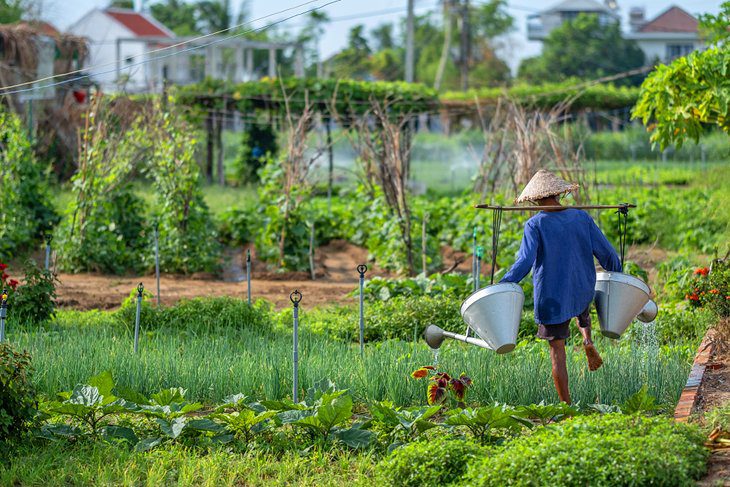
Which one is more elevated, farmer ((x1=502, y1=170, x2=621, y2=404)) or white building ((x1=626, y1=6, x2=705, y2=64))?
white building ((x1=626, y1=6, x2=705, y2=64))

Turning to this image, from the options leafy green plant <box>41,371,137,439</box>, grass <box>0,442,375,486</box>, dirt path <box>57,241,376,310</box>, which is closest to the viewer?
grass <box>0,442,375,486</box>

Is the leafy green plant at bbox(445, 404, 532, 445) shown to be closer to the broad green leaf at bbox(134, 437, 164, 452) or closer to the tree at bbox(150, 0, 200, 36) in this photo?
the broad green leaf at bbox(134, 437, 164, 452)

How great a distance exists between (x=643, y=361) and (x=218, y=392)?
2523 millimetres

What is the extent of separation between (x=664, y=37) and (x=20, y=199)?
5602 centimetres

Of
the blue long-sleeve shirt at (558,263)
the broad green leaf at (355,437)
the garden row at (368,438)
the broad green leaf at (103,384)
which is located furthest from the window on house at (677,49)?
the broad green leaf at (103,384)

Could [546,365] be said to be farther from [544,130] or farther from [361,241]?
[361,241]

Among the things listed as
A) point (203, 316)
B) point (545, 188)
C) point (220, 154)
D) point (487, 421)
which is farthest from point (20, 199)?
point (487, 421)

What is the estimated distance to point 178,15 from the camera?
53.6m

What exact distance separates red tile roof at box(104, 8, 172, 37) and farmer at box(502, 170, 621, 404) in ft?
133

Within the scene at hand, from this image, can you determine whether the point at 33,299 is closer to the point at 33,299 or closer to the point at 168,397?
the point at 33,299

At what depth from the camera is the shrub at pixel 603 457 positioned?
4141 millimetres

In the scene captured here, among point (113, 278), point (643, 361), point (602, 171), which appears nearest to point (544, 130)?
point (113, 278)

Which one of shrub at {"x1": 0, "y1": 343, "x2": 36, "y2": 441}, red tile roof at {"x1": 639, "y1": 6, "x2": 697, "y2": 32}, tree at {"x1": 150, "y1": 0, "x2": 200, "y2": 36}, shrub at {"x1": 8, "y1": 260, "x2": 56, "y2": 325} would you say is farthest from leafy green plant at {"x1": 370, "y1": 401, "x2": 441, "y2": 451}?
red tile roof at {"x1": 639, "y1": 6, "x2": 697, "y2": 32}

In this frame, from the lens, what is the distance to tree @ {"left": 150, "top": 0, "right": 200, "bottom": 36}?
52.1 m
